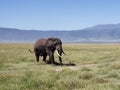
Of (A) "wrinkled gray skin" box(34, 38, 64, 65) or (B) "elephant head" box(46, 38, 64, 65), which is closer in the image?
(B) "elephant head" box(46, 38, 64, 65)

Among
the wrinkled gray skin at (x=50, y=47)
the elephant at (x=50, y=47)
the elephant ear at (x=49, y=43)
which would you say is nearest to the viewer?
the elephant at (x=50, y=47)

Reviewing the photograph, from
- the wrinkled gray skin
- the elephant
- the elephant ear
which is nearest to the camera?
the elephant

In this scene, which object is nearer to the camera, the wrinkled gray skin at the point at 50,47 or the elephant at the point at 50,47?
the elephant at the point at 50,47

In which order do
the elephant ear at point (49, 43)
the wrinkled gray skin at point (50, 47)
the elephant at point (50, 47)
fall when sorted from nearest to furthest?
the elephant at point (50, 47) < the wrinkled gray skin at point (50, 47) < the elephant ear at point (49, 43)

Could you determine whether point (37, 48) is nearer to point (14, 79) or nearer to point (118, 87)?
point (14, 79)

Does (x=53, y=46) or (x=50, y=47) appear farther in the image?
(x=50, y=47)

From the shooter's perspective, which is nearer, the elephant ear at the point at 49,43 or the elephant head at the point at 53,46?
the elephant head at the point at 53,46

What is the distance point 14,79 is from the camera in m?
13.5

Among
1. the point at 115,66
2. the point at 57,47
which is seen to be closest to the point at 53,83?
the point at 115,66

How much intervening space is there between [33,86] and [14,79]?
5.57 ft

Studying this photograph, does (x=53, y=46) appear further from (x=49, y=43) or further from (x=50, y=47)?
(x=49, y=43)

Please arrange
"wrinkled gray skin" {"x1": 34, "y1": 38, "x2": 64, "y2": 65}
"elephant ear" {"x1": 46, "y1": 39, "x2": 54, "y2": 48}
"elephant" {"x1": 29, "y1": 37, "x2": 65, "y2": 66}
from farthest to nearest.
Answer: "elephant ear" {"x1": 46, "y1": 39, "x2": 54, "y2": 48} → "wrinkled gray skin" {"x1": 34, "y1": 38, "x2": 64, "y2": 65} → "elephant" {"x1": 29, "y1": 37, "x2": 65, "y2": 66}

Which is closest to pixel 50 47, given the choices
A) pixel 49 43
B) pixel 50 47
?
pixel 50 47

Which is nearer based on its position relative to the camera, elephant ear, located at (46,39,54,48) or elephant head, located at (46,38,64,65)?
elephant head, located at (46,38,64,65)
